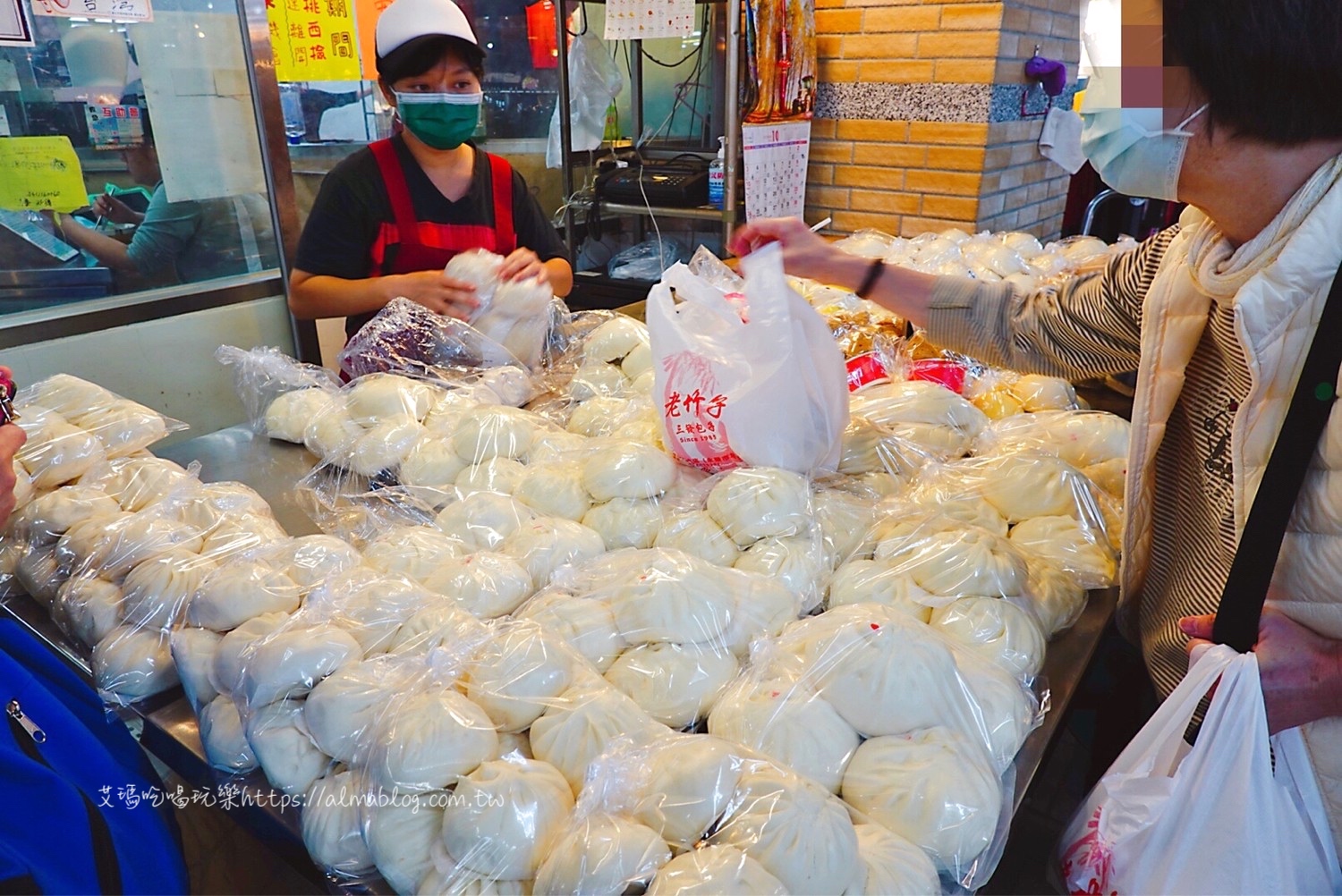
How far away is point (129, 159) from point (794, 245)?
2.67 metres

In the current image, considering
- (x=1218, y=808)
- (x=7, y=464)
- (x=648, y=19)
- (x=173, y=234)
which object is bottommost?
(x=1218, y=808)

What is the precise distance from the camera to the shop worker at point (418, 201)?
7.25 feet

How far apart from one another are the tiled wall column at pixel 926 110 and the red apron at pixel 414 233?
2097 millimetres

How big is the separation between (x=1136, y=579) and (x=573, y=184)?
3982 millimetres

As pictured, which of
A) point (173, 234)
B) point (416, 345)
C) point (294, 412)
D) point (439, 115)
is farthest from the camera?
point (173, 234)

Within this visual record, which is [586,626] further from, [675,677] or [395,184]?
[395,184]

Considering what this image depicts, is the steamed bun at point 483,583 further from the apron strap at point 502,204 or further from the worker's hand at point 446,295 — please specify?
the apron strap at point 502,204

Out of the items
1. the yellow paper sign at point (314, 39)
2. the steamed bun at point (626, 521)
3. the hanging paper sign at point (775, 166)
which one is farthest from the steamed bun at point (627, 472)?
the yellow paper sign at point (314, 39)

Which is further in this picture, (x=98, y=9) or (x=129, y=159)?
(x=129, y=159)

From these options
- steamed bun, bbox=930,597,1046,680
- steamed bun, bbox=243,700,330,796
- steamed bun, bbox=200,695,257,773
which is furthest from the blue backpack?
steamed bun, bbox=930,597,1046,680

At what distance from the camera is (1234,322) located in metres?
1.08

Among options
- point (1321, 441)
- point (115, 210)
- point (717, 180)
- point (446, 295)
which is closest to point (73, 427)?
point (446, 295)

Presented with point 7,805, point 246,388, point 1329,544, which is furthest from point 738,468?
point 246,388

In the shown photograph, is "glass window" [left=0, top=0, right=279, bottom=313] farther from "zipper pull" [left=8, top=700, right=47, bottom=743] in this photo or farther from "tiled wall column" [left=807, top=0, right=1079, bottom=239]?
"tiled wall column" [left=807, top=0, right=1079, bottom=239]
